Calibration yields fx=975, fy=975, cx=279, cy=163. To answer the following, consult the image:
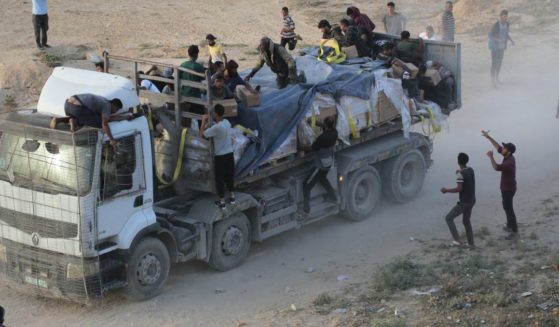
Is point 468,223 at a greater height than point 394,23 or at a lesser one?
lesser

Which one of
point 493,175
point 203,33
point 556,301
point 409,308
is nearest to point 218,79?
point 409,308

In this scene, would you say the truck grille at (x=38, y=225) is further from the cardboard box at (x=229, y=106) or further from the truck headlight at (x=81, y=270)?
the cardboard box at (x=229, y=106)

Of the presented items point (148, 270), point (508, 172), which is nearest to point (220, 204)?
point (148, 270)

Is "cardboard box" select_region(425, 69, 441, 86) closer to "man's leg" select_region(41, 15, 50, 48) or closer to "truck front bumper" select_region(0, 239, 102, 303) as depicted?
"truck front bumper" select_region(0, 239, 102, 303)

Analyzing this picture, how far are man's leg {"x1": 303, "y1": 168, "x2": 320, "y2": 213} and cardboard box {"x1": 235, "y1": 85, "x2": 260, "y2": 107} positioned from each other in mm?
1560

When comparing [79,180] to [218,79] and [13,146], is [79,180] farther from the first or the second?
[218,79]

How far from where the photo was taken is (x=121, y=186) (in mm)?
11617

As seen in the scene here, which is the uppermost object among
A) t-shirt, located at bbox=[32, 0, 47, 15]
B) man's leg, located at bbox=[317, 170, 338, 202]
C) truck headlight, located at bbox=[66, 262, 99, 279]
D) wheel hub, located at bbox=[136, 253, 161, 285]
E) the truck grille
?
t-shirt, located at bbox=[32, 0, 47, 15]

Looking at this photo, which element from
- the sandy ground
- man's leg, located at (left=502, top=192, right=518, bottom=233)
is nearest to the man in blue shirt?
the sandy ground

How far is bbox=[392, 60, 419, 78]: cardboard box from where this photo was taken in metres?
15.8

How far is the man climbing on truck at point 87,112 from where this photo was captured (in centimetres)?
1124

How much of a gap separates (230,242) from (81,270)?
2.50 meters

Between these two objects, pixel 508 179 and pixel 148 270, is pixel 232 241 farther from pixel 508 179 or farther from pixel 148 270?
pixel 508 179

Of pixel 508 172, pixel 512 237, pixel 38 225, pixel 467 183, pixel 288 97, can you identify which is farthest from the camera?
pixel 512 237
